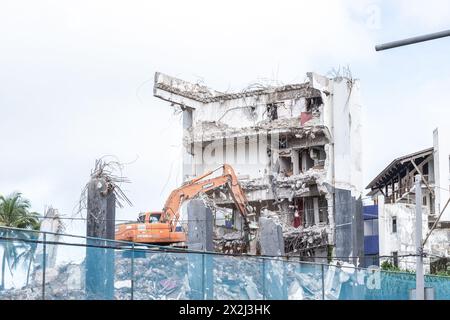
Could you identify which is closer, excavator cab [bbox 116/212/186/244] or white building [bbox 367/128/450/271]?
excavator cab [bbox 116/212/186/244]

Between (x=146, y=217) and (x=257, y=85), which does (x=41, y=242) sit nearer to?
(x=146, y=217)

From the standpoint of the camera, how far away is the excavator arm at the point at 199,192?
51.6 meters

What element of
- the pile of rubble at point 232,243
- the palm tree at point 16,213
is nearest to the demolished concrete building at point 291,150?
the pile of rubble at point 232,243

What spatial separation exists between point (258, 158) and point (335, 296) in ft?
106

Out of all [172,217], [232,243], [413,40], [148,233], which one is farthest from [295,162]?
[413,40]

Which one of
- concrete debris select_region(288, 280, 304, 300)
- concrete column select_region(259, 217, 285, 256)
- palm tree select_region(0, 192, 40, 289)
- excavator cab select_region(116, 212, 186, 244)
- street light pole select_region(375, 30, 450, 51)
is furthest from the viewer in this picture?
palm tree select_region(0, 192, 40, 289)

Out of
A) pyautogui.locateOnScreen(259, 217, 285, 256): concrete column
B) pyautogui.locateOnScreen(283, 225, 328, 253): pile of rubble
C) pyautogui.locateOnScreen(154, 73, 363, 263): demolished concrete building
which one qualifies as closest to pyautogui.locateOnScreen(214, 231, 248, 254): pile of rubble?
pyautogui.locateOnScreen(154, 73, 363, 263): demolished concrete building

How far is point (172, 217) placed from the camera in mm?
51156

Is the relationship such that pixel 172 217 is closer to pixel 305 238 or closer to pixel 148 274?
pixel 305 238

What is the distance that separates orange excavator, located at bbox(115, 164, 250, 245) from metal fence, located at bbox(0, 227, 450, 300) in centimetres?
1565

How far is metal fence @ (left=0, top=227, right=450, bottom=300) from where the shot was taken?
21406 millimetres

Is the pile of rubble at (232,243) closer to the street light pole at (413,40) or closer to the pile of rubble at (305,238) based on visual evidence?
the pile of rubble at (305,238)

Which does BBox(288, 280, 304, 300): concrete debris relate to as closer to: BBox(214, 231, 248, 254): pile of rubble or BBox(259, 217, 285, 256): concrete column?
BBox(259, 217, 285, 256): concrete column
